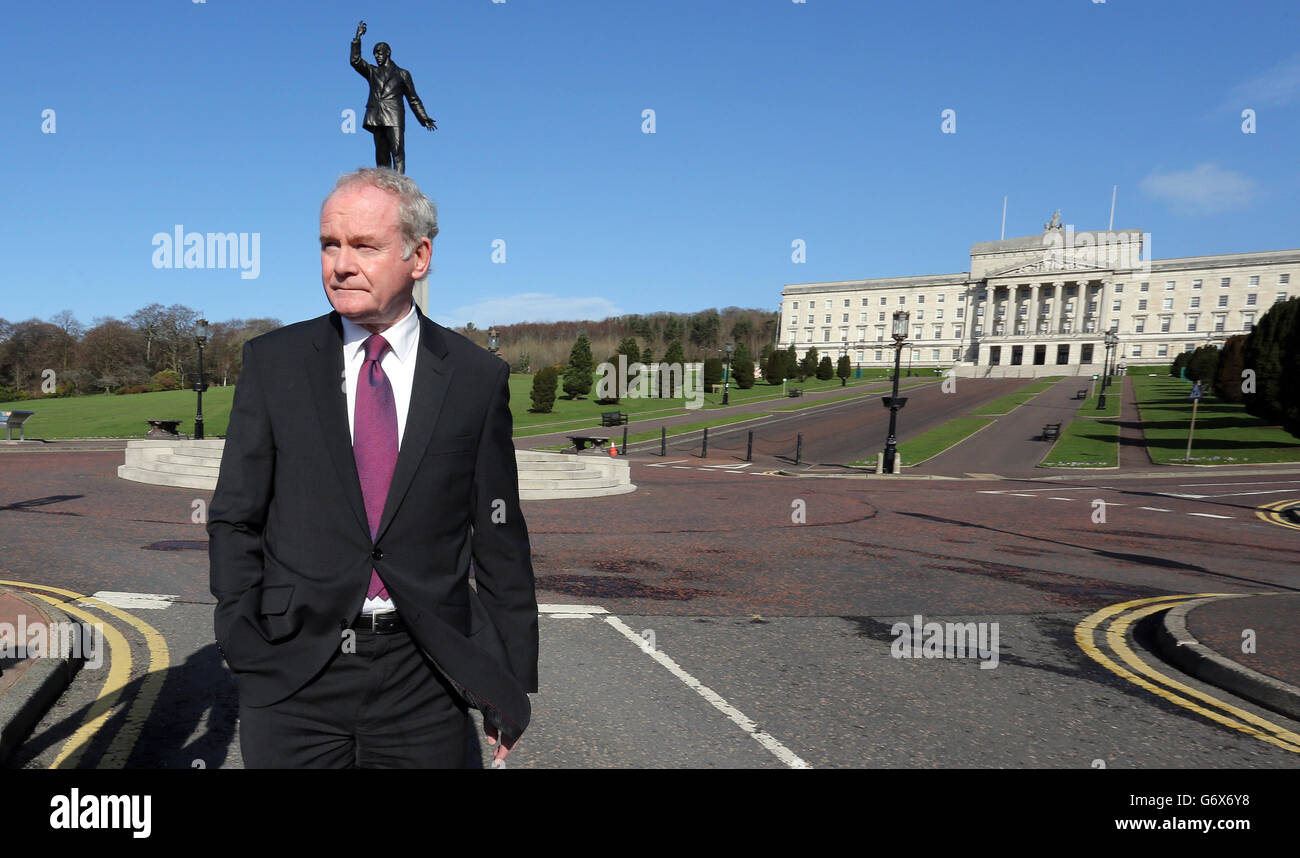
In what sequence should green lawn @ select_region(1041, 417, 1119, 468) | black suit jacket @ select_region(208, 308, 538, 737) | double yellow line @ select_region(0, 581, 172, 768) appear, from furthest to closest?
green lawn @ select_region(1041, 417, 1119, 468) < double yellow line @ select_region(0, 581, 172, 768) < black suit jacket @ select_region(208, 308, 538, 737)

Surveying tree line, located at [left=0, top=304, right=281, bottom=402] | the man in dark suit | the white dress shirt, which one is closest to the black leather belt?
the man in dark suit

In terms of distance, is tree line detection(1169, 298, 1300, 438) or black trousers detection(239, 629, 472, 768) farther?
tree line detection(1169, 298, 1300, 438)

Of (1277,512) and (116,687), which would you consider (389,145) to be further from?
(1277,512)

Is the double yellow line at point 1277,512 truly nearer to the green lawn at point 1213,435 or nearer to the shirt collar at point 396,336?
the green lawn at point 1213,435

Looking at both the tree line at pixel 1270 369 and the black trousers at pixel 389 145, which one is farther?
the tree line at pixel 1270 369

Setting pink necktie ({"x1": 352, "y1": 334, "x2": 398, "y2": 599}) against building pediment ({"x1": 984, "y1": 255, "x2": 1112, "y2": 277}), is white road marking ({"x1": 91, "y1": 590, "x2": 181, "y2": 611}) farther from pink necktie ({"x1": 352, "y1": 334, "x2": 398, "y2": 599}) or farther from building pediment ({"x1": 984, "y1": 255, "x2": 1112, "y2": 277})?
building pediment ({"x1": 984, "y1": 255, "x2": 1112, "y2": 277})

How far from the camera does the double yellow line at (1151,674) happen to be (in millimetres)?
4562

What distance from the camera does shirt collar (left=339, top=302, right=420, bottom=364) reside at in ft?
7.23

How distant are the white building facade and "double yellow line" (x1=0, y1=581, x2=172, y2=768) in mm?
110122

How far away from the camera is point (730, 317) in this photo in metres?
166

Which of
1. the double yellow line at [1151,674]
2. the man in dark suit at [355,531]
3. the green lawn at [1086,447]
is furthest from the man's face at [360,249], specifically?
the green lawn at [1086,447]

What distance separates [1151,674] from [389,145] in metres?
15.9

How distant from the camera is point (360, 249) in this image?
2.07 meters

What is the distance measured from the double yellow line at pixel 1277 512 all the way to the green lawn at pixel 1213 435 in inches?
378
